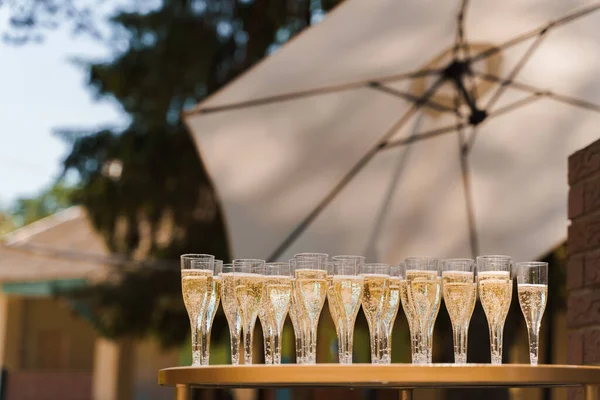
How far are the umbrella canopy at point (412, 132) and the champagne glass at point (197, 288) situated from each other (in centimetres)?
264

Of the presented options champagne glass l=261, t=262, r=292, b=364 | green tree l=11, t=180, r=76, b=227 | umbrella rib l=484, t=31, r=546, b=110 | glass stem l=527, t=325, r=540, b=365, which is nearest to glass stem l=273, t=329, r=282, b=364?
champagne glass l=261, t=262, r=292, b=364

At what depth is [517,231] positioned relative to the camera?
5297 mm

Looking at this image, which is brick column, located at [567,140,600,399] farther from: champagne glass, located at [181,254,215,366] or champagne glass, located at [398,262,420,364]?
champagne glass, located at [181,254,215,366]

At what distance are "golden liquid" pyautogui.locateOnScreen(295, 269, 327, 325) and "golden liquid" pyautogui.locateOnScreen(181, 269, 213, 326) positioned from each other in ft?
0.77

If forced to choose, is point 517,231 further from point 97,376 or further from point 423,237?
point 97,376

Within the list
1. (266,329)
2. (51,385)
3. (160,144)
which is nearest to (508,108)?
(266,329)

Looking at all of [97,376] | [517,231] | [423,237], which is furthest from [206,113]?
[97,376]

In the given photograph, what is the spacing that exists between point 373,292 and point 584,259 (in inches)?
43.8

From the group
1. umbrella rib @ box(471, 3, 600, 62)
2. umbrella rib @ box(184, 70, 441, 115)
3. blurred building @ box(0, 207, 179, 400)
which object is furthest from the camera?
blurred building @ box(0, 207, 179, 400)

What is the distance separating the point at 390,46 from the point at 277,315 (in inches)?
115

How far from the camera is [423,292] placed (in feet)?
7.04

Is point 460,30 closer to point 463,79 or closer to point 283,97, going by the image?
point 463,79

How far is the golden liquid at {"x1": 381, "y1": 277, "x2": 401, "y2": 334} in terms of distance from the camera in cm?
219

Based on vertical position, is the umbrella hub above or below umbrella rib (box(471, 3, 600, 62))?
below
